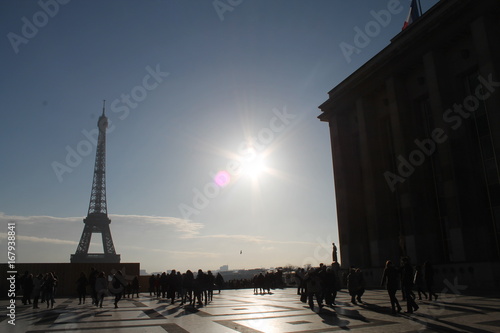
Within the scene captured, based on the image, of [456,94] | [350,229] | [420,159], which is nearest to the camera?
[456,94]

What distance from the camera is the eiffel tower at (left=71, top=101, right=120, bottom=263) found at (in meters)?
101

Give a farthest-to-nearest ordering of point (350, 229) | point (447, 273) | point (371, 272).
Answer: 1. point (350, 229)
2. point (371, 272)
3. point (447, 273)

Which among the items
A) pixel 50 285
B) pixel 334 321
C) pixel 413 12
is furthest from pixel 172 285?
pixel 413 12

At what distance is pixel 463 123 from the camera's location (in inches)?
998

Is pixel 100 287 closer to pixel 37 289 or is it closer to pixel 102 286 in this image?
pixel 102 286

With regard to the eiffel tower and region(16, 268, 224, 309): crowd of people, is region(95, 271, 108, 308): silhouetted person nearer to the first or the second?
region(16, 268, 224, 309): crowd of people

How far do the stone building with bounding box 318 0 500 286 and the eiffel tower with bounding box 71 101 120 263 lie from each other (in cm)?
8251

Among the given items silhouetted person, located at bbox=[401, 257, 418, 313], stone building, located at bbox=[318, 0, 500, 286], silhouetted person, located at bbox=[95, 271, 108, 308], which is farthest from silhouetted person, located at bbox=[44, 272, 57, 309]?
stone building, located at bbox=[318, 0, 500, 286]

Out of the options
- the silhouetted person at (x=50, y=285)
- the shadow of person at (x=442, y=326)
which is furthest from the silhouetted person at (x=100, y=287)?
the shadow of person at (x=442, y=326)

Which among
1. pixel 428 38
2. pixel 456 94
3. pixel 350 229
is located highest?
pixel 428 38

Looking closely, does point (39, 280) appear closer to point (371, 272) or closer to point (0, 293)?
point (0, 293)

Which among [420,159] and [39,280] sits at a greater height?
[420,159]

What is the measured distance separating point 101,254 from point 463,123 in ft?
331

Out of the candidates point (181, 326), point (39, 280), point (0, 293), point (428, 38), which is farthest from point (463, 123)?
point (0, 293)
